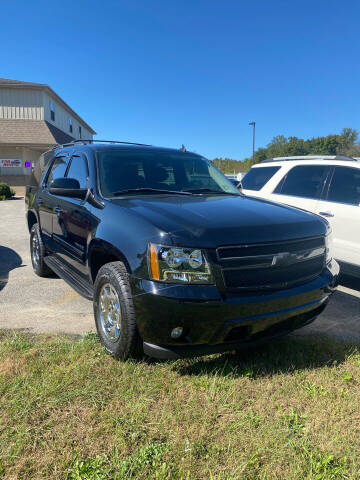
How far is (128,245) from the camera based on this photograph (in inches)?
101

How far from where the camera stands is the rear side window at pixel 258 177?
5.91m

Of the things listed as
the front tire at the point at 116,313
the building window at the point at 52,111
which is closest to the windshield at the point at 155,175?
the front tire at the point at 116,313

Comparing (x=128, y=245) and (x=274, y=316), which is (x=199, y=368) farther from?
(x=128, y=245)

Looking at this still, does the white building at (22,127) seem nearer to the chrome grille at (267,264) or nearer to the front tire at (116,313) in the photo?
the front tire at (116,313)

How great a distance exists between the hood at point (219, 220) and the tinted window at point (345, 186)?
2.07 metres

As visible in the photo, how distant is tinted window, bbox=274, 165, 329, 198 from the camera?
5.17 metres

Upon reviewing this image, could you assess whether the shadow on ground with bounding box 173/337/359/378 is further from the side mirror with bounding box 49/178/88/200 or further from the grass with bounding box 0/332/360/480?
the side mirror with bounding box 49/178/88/200

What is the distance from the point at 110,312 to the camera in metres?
2.89

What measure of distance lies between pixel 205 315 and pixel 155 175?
190 centimetres

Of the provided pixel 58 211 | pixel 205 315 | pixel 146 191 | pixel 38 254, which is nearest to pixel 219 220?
pixel 205 315

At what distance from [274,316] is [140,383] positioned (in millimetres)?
1099

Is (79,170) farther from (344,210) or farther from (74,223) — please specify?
(344,210)

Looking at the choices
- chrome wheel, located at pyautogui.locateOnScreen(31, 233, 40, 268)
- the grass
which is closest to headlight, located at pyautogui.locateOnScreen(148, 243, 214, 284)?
the grass

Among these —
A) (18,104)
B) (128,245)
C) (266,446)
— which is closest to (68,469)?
(266,446)
